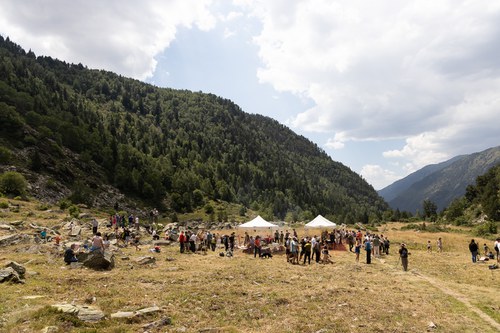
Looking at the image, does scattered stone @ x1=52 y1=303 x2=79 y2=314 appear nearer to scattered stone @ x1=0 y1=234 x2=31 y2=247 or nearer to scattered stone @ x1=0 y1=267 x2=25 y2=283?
scattered stone @ x1=0 y1=267 x2=25 y2=283

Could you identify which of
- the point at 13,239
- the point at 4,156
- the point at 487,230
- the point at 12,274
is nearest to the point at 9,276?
the point at 12,274

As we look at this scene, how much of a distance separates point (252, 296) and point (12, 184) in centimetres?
5577

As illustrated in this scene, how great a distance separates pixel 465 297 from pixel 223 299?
43.3 feet

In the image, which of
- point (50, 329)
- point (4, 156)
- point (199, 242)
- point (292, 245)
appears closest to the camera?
point (50, 329)

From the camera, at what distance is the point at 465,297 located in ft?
59.9

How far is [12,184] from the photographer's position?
183 feet

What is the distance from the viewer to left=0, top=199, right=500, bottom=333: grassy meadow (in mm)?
12461

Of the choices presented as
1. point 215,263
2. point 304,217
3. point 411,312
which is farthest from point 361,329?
point 304,217

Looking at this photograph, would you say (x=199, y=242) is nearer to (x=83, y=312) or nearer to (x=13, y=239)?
(x=13, y=239)

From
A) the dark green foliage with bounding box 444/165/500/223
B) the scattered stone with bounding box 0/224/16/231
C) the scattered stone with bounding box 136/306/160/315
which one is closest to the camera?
the scattered stone with bounding box 136/306/160/315

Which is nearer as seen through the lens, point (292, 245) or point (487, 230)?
point (292, 245)

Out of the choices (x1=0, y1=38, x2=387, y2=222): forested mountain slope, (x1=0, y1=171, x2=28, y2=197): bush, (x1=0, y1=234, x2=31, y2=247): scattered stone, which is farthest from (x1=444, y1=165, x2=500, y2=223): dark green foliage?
(x1=0, y1=171, x2=28, y2=197): bush

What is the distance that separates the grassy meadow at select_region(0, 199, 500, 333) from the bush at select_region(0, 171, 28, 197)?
3793cm

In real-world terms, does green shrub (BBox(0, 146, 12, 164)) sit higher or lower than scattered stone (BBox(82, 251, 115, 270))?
higher
